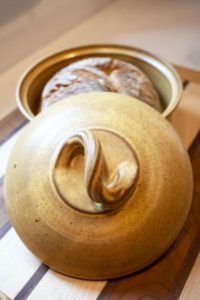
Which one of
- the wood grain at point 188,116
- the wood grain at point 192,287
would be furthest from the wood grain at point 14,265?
the wood grain at point 188,116

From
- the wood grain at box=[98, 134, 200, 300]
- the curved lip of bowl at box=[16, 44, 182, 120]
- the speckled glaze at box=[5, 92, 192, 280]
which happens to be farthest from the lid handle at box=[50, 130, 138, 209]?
the curved lip of bowl at box=[16, 44, 182, 120]

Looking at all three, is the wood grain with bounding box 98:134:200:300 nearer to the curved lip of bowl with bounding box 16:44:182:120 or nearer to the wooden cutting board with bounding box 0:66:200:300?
the wooden cutting board with bounding box 0:66:200:300

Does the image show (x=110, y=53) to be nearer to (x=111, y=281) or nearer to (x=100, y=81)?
(x=100, y=81)

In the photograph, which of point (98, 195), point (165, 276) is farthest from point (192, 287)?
point (98, 195)

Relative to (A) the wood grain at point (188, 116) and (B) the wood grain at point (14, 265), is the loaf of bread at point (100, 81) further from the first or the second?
A: (B) the wood grain at point (14, 265)

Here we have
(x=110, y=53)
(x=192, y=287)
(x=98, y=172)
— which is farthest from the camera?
(x=110, y=53)

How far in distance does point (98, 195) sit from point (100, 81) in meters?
0.35

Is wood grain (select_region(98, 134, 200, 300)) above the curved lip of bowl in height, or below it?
below

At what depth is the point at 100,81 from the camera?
2.40 feet

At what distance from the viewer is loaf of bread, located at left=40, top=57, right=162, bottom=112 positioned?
735 millimetres

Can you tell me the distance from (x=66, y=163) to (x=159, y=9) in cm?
111

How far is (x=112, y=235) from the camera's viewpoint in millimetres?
492

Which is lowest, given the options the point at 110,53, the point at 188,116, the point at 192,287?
the point at 192,287

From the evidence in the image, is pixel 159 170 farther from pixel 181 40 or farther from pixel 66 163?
pixel 181 40
